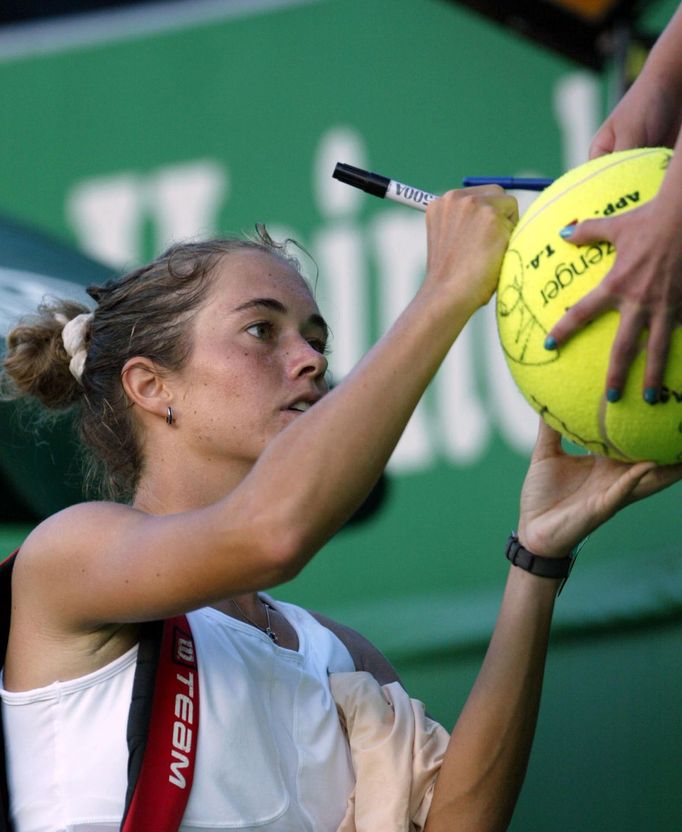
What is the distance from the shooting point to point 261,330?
1996mm

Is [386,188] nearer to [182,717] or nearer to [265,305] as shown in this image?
[265,305]

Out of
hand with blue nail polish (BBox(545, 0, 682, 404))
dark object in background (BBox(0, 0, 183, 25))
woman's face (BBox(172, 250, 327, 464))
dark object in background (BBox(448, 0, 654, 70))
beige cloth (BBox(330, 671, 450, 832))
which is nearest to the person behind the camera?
hand with blue nail polish (BBox(545, 0, 682, 404))

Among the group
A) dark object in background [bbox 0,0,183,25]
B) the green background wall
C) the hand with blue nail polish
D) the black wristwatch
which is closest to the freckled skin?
the black wristwatch

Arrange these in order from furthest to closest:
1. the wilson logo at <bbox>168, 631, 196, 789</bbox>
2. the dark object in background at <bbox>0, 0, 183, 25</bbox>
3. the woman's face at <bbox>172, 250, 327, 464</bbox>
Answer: the dark object in background at <bbox>0, 0, 183, 25</bbox>
the woman's face at <bbox>172, 250, 327, 464</bbox>
the wilson logo at <bbox>168, 631, 196, 789</bbox>

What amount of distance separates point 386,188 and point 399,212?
206cm

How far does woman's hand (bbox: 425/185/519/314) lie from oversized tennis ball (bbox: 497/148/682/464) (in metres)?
0.02

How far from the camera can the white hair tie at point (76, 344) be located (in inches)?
87.1

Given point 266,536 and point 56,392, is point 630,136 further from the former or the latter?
point 56,392

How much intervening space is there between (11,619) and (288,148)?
2444 millimetres

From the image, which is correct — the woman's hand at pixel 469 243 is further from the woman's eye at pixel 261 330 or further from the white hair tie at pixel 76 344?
the white hair tie at pixel 76 344

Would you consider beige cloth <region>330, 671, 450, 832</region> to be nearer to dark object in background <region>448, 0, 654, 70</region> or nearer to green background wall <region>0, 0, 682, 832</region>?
green background wall <region>0, 0, 682, 832</region>

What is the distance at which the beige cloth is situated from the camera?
5.97 ft

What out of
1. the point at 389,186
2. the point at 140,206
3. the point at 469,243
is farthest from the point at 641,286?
the point at 140,206

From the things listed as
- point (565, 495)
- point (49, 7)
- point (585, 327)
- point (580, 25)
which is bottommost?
point (565, 495)
